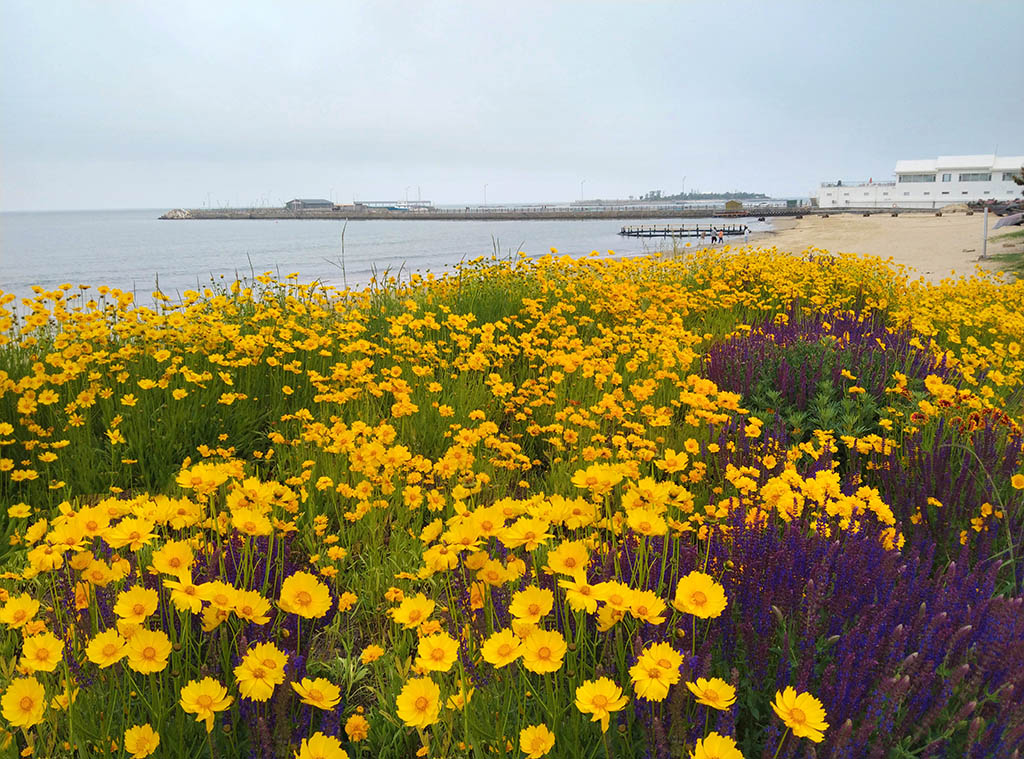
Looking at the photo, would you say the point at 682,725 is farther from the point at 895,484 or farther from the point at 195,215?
the point at 195,215

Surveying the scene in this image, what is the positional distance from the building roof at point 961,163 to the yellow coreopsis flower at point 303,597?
103068mm

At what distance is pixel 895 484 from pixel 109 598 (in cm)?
303

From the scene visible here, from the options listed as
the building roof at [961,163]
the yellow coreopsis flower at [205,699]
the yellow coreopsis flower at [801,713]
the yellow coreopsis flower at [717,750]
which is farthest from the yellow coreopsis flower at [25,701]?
the building roof at [961,163]

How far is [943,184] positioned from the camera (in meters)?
87.2

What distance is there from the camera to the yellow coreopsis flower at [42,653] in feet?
4.51

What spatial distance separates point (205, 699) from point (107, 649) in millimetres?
256

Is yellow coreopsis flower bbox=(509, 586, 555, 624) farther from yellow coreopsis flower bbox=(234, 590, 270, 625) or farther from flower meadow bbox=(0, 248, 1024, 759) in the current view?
yellow coreopsis flower bbox=(234, 590, 270, 625)

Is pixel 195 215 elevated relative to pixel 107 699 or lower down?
elevated

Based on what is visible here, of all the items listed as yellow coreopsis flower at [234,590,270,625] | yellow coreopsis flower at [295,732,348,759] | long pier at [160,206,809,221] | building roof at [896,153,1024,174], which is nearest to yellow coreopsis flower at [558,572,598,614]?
yellow coreopsis flower at [295,732,348,759]

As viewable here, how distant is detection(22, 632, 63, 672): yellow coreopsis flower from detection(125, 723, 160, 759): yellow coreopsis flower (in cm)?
21

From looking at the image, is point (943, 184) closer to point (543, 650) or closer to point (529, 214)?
point (529, 214)

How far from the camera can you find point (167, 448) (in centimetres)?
383

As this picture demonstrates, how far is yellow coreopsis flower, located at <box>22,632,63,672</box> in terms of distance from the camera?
4.51ft

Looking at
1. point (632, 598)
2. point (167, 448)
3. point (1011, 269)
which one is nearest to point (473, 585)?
point (632, 598)
